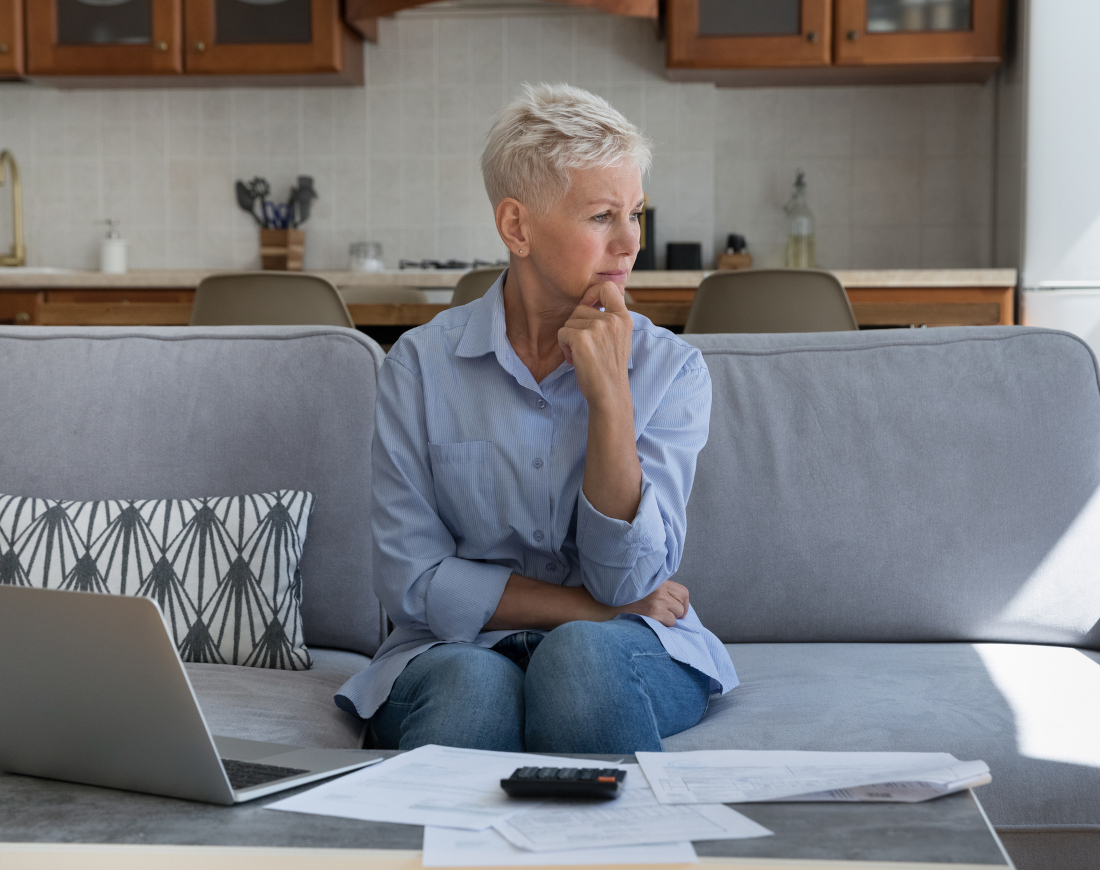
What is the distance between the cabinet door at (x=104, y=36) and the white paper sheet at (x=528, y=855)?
418cm

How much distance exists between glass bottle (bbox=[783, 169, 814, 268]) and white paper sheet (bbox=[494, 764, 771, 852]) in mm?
3967

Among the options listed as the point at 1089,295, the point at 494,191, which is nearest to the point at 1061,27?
the point at 1089,295

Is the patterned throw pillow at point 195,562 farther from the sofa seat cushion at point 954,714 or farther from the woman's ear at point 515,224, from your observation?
the sofa seat cushion at point 954,714

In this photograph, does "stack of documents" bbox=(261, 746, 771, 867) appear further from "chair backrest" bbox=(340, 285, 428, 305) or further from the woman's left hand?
"chair backrest" bbox=(340, 285, 428, 305)

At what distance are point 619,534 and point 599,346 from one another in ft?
0.71

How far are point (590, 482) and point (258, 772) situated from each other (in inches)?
21.1

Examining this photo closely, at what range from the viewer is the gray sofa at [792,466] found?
156cm

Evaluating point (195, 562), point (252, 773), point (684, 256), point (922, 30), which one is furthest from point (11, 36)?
point (252, 773)

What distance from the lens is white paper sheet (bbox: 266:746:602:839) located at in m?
0.72

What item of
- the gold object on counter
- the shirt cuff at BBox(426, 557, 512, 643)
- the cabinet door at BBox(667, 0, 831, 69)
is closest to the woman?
the shirt cuff at BBox(426, 557, 512, 643)

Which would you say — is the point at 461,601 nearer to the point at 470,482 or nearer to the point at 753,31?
the point at 470,482

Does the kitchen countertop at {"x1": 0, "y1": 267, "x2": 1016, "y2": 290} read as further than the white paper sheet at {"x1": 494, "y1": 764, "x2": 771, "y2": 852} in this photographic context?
Yes

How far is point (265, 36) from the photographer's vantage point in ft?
13.9

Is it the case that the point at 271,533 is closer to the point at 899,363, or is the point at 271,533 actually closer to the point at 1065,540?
the point at 899,363
